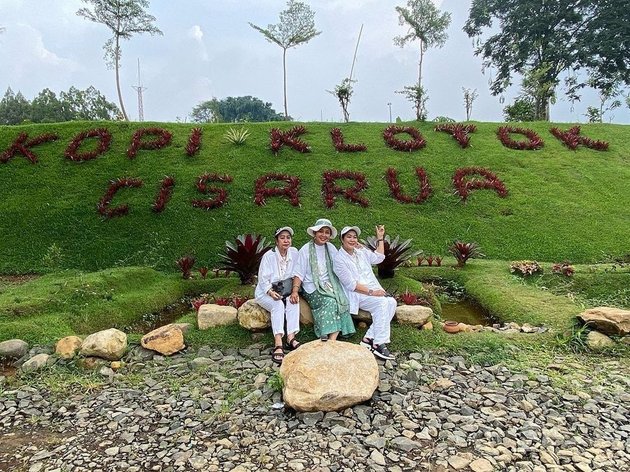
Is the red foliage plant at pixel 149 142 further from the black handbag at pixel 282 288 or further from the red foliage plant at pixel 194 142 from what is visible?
the black handbag at pixel 282 288

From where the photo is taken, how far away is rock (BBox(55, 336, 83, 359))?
6.11 m

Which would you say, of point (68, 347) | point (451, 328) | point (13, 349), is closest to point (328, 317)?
point (451, 328)

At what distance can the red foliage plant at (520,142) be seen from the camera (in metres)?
17.3

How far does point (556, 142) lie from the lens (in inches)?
706

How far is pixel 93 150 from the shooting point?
1584 cm

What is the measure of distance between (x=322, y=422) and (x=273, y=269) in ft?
8.13

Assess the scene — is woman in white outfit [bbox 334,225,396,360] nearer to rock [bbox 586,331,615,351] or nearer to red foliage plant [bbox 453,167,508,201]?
rock [bbox 586,331,615,351]

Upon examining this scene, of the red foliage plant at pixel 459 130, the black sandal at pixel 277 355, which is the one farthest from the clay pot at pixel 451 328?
the red foliage plant at pixel 459 130

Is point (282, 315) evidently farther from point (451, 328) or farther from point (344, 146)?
point (344, 146)

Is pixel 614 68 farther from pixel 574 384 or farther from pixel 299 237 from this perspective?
pixel 574 384

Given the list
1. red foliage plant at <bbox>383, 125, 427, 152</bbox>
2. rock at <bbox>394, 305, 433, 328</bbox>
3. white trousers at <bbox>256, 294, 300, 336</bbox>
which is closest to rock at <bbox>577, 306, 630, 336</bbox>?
rock at <bbox>394, 305, 433, 328</bbox>

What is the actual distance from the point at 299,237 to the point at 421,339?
6.45 meters

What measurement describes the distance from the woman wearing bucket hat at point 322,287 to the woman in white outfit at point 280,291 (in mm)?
152

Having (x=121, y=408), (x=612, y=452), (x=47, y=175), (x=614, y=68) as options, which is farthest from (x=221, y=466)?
(x=614, y=68)
